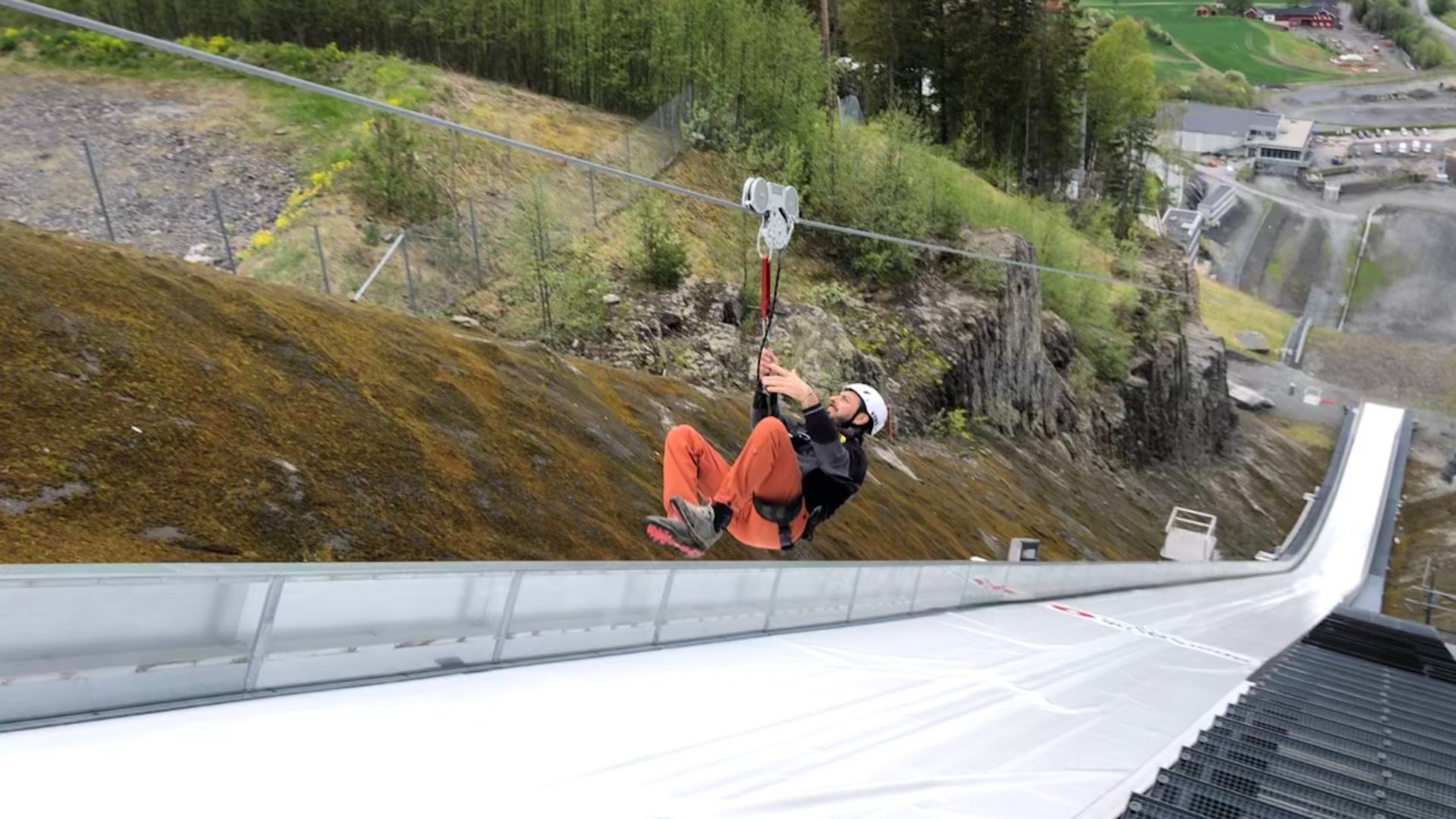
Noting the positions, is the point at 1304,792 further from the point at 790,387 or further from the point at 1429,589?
the point at 1429,589

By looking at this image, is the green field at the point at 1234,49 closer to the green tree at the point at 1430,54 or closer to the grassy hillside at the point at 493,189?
the green tree at the point at 1430,54

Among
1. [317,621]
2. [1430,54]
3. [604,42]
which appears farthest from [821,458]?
[1430,54]

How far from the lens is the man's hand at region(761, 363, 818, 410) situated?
13.8ft

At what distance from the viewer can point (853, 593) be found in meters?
6.35

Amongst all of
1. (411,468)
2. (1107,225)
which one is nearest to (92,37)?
(411,468)

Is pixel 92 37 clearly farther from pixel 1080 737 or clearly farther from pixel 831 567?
pixel 1080 737

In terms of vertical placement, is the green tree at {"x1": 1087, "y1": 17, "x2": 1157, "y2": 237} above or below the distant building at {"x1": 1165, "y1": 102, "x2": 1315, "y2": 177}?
below

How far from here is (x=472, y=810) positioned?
2.49 metres

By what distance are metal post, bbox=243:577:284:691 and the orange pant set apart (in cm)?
211

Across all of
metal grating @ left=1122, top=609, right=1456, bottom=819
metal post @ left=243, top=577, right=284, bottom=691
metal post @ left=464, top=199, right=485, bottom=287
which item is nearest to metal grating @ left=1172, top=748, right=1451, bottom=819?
metal grating @ left=1122, top=609, right=1456, bottom=819

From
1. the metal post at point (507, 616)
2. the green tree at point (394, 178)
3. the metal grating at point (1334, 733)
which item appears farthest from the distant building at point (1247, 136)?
Answer: the metal post at point (507, 616)

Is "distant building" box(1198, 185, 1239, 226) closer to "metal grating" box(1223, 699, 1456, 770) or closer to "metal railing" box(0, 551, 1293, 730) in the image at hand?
"metal grating" box(1223, 699, 1456, 770)

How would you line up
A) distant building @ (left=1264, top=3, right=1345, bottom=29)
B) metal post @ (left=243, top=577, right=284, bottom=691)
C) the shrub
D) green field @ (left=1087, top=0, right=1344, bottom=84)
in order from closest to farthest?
metal post @ (left=243, top=577, right=284, bottom=691) → the shrub → green field @ (left=1087, top=0, right=1344, bottom=84) → distant building @ (left=1264, top=3, right=1345, bottom=29)

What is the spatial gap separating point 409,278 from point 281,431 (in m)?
5.04
